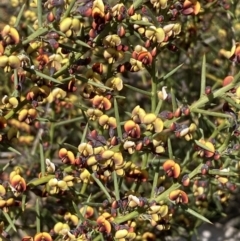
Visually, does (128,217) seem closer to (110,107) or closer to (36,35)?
(110,107)

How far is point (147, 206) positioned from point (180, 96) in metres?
0.88

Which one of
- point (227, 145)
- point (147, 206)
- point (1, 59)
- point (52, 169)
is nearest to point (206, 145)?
point (227, 145)

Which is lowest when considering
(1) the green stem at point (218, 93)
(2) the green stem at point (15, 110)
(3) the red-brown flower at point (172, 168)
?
(3) the red-brown flower at point (172, 168)

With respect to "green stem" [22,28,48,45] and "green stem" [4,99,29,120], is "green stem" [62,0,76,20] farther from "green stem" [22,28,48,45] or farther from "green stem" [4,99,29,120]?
"green stem" [4,99,29,120]

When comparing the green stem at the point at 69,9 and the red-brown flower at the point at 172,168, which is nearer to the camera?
the green stem at the point at 69,9

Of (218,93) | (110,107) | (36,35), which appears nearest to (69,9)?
(36,35)

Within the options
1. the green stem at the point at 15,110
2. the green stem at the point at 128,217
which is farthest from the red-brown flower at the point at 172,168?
the green stem at the point at 15,110

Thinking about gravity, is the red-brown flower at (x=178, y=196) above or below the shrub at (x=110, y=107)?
below

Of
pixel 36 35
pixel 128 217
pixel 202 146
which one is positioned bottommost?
pixel 128 217

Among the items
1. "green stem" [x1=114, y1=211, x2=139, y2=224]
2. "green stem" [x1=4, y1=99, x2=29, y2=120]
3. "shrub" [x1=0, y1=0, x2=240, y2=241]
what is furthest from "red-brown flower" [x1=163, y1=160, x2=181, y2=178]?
"green stem" [x1=4, y1=99, x2=29, y2=120]

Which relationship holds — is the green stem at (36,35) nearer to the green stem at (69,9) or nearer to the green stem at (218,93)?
the green stem at (69,9)

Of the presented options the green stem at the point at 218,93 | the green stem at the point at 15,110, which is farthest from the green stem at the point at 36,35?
the green stem at the point at 218,93

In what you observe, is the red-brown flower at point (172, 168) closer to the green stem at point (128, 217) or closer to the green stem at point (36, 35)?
the green stem at point (128, 217)

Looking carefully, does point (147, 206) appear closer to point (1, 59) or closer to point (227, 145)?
point (227, 145)
